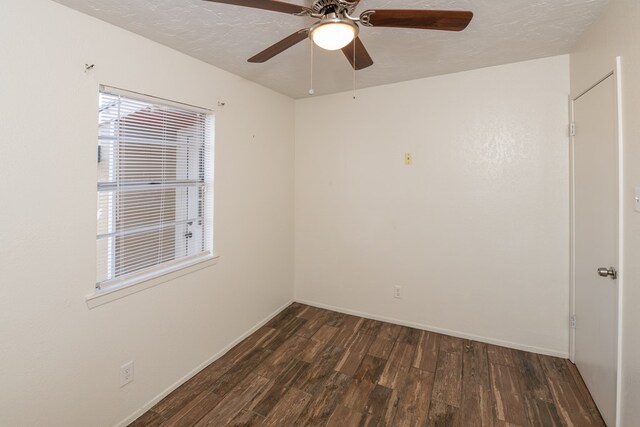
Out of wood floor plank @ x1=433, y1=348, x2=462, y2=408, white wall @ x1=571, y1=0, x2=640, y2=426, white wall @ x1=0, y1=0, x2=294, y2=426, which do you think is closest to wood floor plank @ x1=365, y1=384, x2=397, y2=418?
wood floor plank @ x1=433, y1=348, x2=462, y2=408

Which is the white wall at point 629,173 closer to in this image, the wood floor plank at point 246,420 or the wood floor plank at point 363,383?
the wood floor plank at point 363,383

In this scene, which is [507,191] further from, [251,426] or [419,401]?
[251,426]

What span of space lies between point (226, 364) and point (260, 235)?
121cm

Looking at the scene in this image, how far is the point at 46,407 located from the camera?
1508mm

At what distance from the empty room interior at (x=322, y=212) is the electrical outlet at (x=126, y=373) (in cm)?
2

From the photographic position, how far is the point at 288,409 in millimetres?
1960

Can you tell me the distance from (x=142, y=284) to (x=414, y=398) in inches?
79.1

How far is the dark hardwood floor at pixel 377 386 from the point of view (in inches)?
74.2

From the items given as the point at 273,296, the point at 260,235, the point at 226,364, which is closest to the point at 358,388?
the point at 226,364

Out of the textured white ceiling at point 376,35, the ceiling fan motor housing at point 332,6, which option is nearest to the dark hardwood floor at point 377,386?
the ceiling fan motor housing at point 332,6

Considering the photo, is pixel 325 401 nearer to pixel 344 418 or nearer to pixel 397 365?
pixel 344 418

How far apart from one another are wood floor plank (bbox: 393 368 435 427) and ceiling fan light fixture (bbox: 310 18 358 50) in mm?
2172

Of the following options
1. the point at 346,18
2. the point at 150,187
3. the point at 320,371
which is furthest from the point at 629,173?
the point at 150,187

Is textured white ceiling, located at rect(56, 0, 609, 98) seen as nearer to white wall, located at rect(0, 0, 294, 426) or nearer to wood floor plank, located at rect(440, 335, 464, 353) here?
white wall, located at rect(0, 0, 294, 426)
